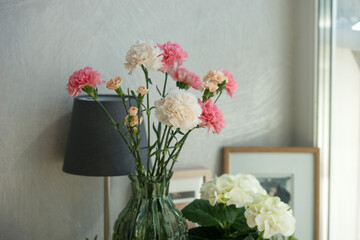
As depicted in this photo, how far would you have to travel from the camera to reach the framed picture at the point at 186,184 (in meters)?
1.77

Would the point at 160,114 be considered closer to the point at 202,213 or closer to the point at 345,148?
the point at 202,213

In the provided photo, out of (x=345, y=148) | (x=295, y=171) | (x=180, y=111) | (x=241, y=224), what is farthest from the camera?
(x=295, y=171)

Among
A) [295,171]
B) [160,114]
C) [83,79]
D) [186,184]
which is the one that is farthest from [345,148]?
[83,79]

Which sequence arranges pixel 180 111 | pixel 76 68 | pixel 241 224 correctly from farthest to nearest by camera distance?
pixel 76 68
pixel 241 224
pixel 180 111

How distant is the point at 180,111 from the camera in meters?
1.07

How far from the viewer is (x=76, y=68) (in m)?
1.60

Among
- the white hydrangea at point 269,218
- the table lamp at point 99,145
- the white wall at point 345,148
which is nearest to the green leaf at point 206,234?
the white hydrangea at point 269,218

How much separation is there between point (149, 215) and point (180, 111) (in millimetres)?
327

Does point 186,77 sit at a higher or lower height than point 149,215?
higher

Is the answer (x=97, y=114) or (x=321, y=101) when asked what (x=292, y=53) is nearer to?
(x=321, y=101)

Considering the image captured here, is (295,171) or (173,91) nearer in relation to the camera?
(173,91)

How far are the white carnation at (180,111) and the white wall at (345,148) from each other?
845 millimetres

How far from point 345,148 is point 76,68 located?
975 mm

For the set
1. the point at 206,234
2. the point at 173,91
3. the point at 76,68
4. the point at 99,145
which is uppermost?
the point at 76,68
